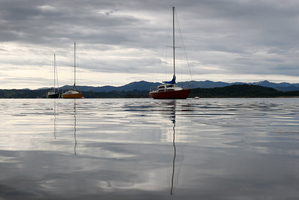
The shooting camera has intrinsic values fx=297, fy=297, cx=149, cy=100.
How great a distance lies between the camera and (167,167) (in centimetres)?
606

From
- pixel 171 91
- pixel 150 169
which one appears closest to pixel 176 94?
pixel 171 91

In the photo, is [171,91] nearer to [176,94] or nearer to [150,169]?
[176,94]

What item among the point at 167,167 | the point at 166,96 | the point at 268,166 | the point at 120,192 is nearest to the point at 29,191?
the point at 120,192

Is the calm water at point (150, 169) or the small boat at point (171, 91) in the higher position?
the small boat at point (171, 91)

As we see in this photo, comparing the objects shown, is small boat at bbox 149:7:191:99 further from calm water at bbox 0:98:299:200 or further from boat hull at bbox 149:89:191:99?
calm water at bbox 0:98:299:200

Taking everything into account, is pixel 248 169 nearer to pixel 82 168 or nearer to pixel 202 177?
pixel 202 177

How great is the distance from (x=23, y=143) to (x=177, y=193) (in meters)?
6.34

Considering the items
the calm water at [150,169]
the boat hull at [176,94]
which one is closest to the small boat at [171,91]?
the boat hull at [176,94]

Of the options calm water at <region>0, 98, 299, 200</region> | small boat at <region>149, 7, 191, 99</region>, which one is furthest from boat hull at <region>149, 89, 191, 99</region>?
calm water at <region>0, 98, 299, 200</region>

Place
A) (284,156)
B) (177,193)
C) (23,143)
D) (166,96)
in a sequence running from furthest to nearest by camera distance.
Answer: (166,96), (23,143), (284,156), (177,193)

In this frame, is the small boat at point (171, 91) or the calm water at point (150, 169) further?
the small boat at point (171, 91)

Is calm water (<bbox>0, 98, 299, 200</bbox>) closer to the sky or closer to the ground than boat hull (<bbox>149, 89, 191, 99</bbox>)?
closer to the ground

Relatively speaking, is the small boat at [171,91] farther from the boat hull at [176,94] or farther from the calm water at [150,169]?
the calm water at [150,169]

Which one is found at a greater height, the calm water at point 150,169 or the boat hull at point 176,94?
the boat hull at point 176,94
